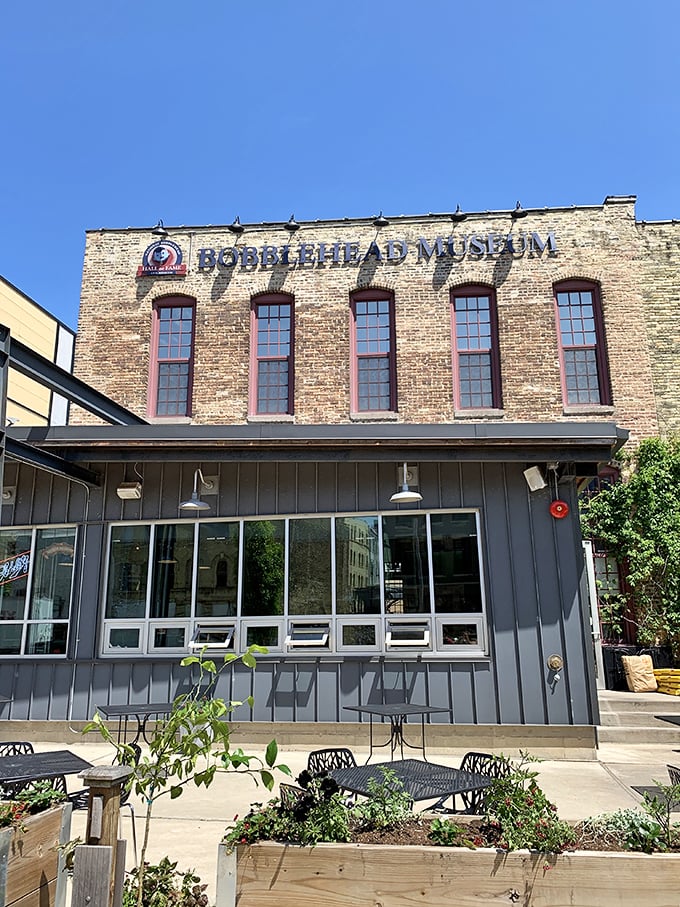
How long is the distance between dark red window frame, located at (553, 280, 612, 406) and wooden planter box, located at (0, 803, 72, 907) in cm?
1283

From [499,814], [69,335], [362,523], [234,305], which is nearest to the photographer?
[499,814]

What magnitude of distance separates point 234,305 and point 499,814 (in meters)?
13.4

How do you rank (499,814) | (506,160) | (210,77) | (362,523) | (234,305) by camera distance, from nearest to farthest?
1. (499,814)
2. (362,523)
3. (210,77)
4. (506,160)
5. (234,305)

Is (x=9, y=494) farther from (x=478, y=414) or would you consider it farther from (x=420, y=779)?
(x=478, y=414)

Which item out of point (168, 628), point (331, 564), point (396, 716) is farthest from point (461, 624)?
point (168, 628)

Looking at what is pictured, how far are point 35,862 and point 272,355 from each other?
12.7 metres

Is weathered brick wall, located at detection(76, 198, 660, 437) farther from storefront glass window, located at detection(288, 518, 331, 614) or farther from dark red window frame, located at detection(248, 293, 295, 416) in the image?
storefront glass window, located at detection(288, 518, 331, 614)

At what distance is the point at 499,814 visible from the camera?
9.86ft

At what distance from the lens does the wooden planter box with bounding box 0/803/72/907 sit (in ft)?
9.14

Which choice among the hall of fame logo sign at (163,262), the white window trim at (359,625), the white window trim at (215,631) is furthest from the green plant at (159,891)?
the hall of fame logo sign at (163,262)

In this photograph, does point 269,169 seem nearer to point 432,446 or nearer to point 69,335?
point 432,446

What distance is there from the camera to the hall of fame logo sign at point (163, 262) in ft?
50.8

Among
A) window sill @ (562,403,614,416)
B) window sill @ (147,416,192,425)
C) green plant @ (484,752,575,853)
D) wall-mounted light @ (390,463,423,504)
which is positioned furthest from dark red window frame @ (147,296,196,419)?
green plant @ (484,752,575,853)

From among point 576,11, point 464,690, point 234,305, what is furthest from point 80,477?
point 576,11
